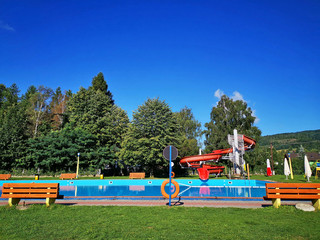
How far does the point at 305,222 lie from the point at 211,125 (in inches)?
1315

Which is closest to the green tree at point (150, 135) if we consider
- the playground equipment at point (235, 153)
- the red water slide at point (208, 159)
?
the red water slide at point (208, 159)

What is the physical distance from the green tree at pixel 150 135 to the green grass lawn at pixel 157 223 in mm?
18693

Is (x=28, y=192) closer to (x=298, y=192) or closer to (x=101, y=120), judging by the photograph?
(x=298, y=192)

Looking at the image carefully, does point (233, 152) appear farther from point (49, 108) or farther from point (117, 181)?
point (49, 108)

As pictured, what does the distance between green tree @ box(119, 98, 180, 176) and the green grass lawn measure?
18693 millimetres

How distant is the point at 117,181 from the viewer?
22.9 metres

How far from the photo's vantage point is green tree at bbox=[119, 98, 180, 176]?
26.4 m

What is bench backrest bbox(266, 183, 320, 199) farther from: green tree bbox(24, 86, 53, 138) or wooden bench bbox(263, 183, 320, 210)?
green tree bbox(24, 86, 53, 138)

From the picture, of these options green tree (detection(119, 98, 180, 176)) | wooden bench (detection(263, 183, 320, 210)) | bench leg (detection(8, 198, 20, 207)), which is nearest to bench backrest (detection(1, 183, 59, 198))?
bench leg (detection(8, 198, 20, 207))

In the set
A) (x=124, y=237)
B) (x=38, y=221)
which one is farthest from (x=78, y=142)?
(x=124, y=237)

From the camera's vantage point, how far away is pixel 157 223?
572 cm

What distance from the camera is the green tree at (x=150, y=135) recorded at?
86.5ft

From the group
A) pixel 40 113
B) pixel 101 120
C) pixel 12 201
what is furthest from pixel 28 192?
pixel 40 113

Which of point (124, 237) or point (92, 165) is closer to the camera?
point (124, 237)
